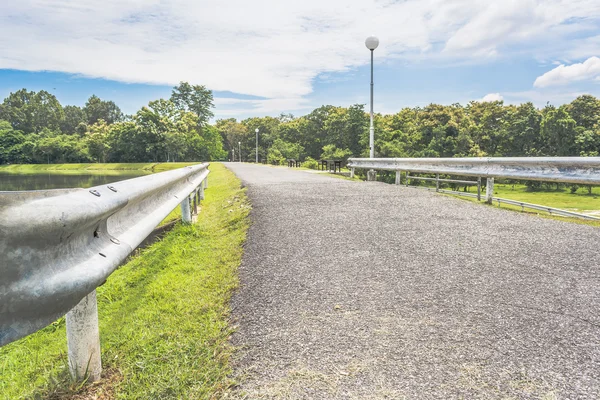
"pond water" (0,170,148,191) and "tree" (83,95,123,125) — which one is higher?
"tree" (83,95,123,125)

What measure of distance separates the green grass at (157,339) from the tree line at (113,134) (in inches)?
2651

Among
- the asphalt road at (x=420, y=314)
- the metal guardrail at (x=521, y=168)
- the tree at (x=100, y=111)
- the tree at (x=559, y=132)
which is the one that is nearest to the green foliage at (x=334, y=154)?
the tree at (x=559, y=132)

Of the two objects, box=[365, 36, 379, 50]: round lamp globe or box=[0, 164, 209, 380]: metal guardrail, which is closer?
box=[0, 164, 209, 380]: metal guardrail

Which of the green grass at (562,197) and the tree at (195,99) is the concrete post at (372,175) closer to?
the green grass at (562,197)

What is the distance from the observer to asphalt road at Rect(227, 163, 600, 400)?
1820 millimetres

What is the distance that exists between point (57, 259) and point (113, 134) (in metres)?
102

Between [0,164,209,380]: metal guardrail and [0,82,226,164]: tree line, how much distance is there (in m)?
69.6

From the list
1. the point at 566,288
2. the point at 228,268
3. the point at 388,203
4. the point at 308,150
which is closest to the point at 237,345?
the point at 228,268

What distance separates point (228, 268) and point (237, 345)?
168cm

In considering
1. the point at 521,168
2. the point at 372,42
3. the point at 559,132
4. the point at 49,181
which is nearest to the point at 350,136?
the point at 559,132

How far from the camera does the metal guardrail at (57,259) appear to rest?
119 centimetres

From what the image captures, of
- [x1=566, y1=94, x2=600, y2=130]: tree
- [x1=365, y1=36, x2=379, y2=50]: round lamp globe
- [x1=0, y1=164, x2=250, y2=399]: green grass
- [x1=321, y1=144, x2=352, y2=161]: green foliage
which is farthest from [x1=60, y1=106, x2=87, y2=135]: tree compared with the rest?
[x1=0, y1=164, x2=250, y2=399]: green grass

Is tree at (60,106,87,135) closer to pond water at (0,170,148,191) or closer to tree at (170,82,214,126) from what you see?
tree at (170,82,214,126)

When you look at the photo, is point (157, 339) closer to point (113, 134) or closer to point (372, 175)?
point (372, 175)
